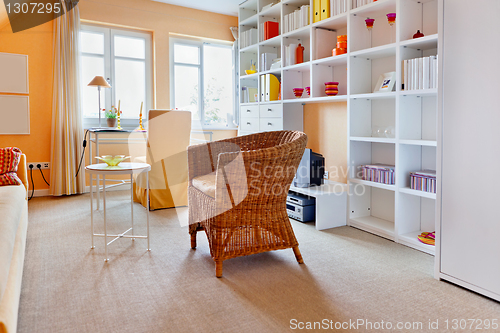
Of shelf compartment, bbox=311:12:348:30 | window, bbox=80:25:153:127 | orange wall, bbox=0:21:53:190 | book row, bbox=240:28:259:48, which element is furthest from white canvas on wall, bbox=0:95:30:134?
shelf compartment, bbox=311:12:348:30

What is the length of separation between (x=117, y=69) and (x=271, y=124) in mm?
2369

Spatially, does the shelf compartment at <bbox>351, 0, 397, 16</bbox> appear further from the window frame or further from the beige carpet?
the window frame

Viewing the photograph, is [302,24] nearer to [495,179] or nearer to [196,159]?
[196,159]

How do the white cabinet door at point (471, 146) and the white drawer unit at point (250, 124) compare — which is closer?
the white cabinet door at point (471, 146)

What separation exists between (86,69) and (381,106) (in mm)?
3757

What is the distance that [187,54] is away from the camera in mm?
5527

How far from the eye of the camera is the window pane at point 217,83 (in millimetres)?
5707

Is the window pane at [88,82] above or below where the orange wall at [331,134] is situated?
above

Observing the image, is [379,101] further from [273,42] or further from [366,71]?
[273,42]

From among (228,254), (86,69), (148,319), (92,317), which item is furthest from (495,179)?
(86,69)

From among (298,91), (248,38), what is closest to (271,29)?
(248,38)

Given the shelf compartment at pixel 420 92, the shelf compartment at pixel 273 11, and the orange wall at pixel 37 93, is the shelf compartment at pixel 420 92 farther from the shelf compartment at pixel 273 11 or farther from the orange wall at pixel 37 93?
the orange wall at pixel 37 93

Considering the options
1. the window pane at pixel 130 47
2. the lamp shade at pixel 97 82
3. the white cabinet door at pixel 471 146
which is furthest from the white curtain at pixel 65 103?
the white cabinet door at pixel 471 146

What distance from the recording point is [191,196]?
2646 mm
